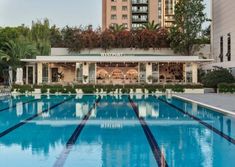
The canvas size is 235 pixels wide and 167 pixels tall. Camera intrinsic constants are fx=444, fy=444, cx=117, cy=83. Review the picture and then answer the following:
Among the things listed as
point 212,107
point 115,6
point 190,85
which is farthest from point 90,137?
point 115,6

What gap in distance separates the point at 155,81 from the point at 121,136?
2690cm

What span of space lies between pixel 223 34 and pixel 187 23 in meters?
5.34

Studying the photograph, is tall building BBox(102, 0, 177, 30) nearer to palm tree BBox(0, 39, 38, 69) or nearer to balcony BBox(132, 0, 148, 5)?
balcony BBox(132, 0, 148, 5)

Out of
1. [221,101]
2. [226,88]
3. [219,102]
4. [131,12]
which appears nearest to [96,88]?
[226,88]

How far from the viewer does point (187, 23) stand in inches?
1812

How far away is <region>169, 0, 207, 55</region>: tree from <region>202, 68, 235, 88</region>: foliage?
411 inches

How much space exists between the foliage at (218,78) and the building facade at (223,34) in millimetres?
1798

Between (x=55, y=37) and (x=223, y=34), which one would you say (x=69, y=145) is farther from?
(x=55, y=37)

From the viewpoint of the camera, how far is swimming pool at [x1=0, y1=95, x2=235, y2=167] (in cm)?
→ 768

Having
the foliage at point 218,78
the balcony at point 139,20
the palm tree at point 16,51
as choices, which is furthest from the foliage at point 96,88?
the balcony at point 139,20

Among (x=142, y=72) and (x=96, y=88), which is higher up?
(x=142, y=72)

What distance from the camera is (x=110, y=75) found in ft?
138

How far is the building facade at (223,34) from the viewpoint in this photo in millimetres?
38188

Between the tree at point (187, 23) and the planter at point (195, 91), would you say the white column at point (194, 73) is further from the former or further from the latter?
the tree at point (187, 23)
